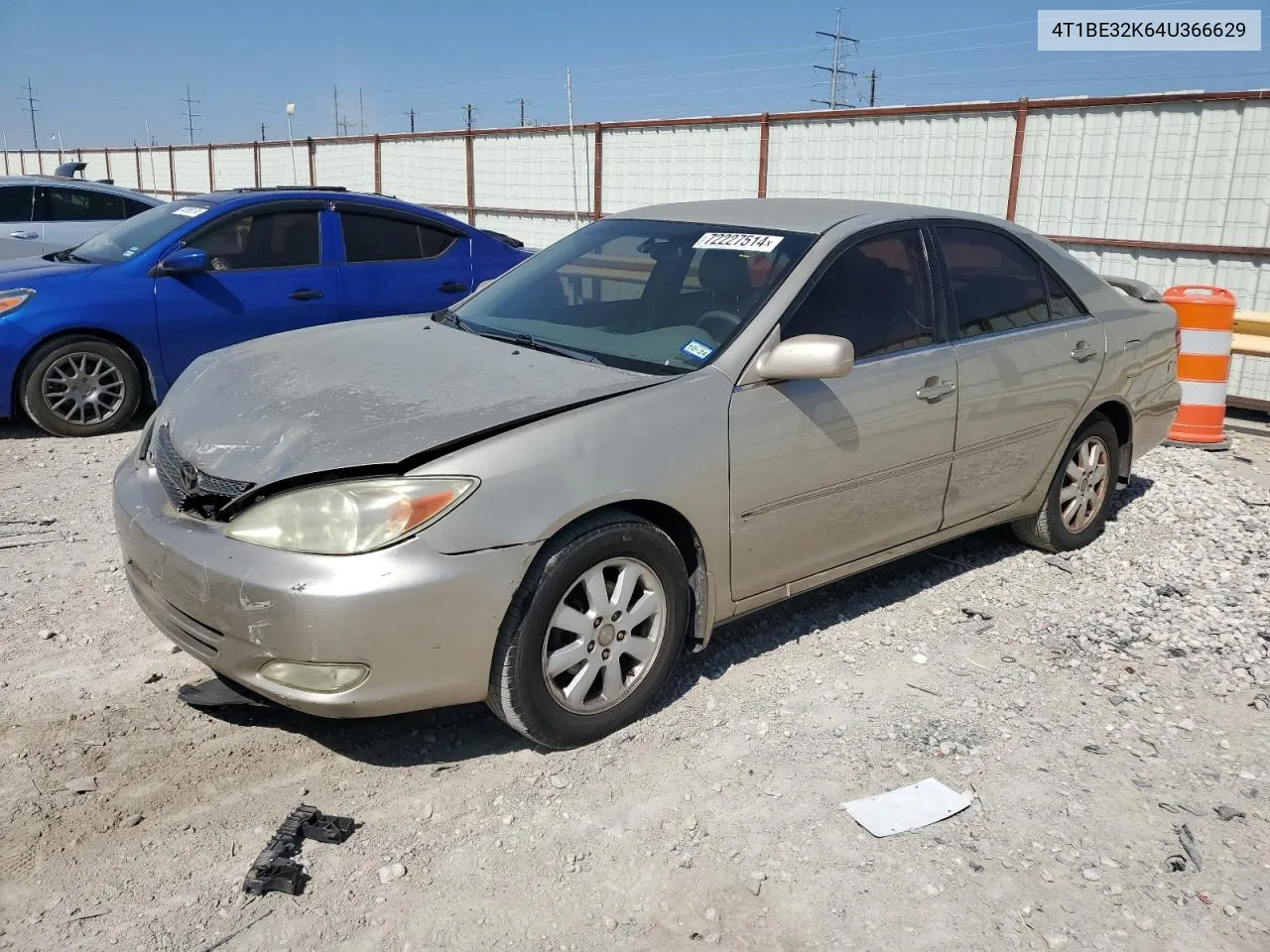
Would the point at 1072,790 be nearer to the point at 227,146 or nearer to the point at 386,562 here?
the point at 386,562

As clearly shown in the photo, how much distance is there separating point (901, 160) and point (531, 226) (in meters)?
7.02

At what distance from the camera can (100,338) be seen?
7.07 meters

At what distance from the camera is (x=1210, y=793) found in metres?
3.39

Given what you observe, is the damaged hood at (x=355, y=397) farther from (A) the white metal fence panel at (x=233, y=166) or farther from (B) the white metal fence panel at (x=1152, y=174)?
(A) the white metal fence panel at (x=233, y=166)

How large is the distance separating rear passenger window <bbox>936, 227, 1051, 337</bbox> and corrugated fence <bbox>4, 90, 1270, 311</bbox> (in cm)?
589

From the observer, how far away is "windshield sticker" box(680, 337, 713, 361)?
373 centimetres

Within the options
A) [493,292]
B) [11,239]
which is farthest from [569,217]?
[493,292]

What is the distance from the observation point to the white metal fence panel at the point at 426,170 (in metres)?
19.5

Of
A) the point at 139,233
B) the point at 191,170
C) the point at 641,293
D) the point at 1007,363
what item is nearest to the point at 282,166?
the point at 191,170

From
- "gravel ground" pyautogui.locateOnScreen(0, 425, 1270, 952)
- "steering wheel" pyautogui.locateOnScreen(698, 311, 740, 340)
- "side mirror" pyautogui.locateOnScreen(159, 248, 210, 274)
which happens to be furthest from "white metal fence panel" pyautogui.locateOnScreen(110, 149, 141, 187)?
"steering wheel" pyautogui.locateOnScreen(698, 311, 740, 340)

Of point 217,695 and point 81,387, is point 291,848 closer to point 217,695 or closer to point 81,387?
point 217,695

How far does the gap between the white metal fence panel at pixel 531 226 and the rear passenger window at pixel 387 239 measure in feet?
27.5

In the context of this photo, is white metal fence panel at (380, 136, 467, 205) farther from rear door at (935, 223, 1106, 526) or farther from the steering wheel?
the steering wheel

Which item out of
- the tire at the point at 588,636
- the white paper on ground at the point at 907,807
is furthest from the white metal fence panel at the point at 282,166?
the white paper on ground at the point at 907,807
